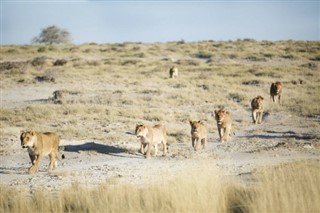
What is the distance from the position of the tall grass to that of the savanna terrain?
2cm

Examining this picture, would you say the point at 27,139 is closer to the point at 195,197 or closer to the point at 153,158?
the point at 153,158

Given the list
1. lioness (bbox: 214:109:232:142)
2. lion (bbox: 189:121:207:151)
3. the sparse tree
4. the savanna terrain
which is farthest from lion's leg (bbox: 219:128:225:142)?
the sparse tree

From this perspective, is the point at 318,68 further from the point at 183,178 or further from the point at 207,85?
the point at 183,178

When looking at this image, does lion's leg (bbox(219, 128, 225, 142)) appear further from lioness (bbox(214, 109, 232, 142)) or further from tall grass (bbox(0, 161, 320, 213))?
tall grass (bbox(0, 161, 320, 213))

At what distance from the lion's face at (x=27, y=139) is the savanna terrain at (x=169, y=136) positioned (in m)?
0.80

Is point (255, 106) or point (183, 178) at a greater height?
point (255, 106)

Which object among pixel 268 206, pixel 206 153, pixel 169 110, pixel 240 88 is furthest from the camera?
pixel 240 88

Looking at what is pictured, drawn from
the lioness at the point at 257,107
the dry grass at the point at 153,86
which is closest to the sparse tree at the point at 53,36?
the dry grass at the point at 153,86

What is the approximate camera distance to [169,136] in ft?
60.5

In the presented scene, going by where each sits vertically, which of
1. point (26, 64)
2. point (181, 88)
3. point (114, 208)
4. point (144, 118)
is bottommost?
point (114, 208)

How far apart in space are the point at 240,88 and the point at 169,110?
30.0 ft

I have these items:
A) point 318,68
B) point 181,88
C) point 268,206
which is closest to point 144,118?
point 181,88

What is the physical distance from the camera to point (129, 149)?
15672 mm

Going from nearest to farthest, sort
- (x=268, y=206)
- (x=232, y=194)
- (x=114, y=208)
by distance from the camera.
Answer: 1. (x=268, y=206)
2. (x=114, y=208)
3. (x=232, y=194)
